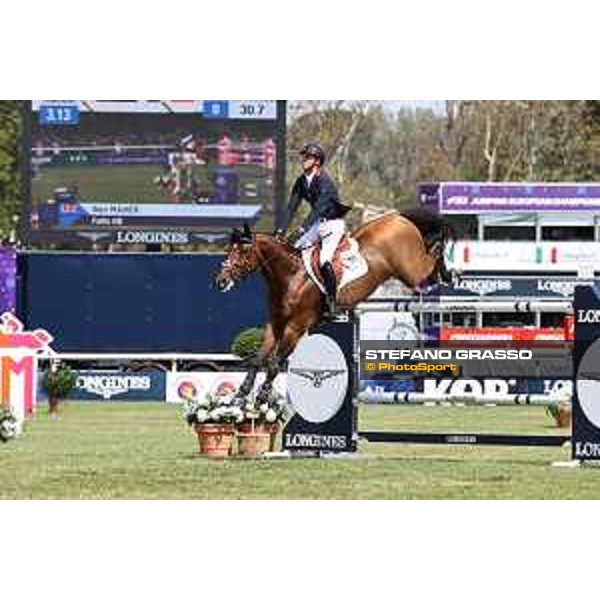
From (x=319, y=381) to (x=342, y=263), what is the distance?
1.05 m

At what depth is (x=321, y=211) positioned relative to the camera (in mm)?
14492

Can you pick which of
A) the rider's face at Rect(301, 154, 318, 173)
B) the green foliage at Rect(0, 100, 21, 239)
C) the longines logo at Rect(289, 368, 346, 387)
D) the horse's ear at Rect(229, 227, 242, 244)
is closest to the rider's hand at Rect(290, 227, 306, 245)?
the horse's ear at Rect(229, 227, 242, 244)

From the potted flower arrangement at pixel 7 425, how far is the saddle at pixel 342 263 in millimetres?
3300

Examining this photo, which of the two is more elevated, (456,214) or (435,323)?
(456,214)

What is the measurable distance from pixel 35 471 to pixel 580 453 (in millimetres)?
4433

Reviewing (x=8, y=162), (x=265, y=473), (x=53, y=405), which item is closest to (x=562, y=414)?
(x=265, y=473)

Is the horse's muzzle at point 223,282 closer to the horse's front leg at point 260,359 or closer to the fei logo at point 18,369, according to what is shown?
the horse's front leg at point 260,359

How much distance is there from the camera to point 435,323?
3969 cm

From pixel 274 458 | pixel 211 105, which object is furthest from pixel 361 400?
pixel 211 105

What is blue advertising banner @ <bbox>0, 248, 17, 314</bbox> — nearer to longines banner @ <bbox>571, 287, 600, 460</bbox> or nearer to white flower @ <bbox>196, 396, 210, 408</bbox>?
white flower @ <bbox>196, 396, 210, 408</bbox>

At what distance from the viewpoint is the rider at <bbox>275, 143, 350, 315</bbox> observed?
14.4m

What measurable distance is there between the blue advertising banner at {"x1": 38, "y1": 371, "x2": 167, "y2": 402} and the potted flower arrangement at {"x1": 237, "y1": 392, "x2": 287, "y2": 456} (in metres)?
20.1

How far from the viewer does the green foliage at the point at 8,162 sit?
47375 millimetres

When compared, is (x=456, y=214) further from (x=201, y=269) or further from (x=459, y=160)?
(x=459, y=160)
